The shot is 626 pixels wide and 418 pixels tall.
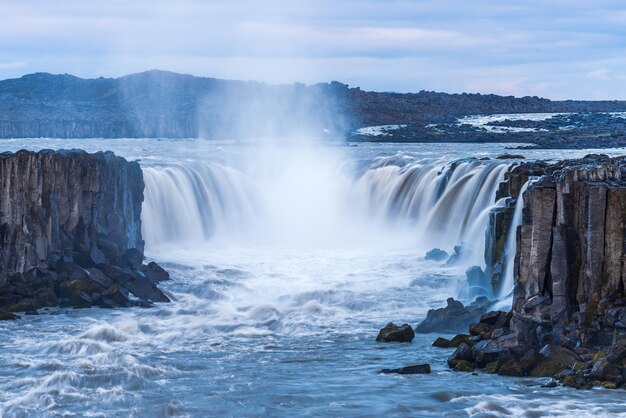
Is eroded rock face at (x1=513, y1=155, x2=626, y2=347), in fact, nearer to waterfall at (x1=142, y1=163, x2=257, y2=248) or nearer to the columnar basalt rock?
the columnar basalt rock

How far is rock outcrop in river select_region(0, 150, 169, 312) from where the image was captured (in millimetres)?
37562

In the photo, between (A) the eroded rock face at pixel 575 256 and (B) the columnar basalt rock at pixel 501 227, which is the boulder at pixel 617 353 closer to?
(A) the eroded rock face at pixel 575 256

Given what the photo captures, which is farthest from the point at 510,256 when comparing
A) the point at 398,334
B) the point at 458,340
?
the point at 458,340

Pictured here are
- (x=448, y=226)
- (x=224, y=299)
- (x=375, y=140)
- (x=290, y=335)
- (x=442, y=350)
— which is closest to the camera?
(x=442, y=350)

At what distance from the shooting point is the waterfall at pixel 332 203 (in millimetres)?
49725

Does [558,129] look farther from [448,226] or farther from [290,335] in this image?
[290,335]

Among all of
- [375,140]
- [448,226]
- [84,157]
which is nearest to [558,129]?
[375,140]

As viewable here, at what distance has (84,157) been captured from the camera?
42.7 meters

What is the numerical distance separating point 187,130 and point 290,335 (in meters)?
94.3

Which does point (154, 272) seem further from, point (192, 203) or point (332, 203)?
point (332, 203)

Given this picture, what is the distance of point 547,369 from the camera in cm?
2708

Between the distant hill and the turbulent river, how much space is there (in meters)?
46.4

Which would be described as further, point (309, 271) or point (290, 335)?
point (309, 271)

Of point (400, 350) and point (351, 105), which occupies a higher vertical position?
point (351, 105)
